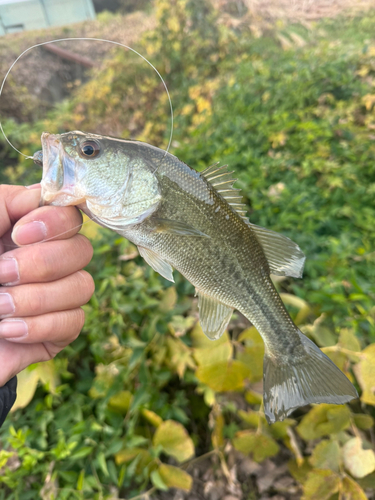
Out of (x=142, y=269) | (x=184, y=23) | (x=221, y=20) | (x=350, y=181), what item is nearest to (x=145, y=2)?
(x=184, y=23)

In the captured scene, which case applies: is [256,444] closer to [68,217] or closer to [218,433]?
[218,433]

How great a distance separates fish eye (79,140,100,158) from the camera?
86 centimetres

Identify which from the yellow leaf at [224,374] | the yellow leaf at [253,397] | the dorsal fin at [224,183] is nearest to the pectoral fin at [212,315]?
the dorsal fin at [224,183]

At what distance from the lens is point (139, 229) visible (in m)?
0.92

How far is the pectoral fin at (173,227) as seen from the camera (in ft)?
3.00

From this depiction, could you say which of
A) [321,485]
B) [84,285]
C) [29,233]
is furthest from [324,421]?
[29,233]

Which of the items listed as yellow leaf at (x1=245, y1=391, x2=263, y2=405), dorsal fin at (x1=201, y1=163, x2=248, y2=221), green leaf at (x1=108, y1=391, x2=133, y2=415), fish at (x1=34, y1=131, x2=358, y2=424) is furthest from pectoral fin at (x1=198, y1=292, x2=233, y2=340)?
green leaf at (x1=108, y1=391, x2=133, y2=415)

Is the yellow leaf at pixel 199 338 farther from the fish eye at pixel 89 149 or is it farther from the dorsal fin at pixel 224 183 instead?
the fish eye at pixel 89 149

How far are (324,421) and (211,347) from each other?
64cm

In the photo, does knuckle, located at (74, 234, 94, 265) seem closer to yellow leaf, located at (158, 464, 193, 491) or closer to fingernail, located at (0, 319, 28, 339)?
fingernail, located at (0, 319, 28, 339)

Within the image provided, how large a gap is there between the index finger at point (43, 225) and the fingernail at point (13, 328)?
0.23 m

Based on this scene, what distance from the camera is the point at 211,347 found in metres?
1.48

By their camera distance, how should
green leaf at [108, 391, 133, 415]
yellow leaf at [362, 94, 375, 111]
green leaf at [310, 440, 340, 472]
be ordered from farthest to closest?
1. yellow leaf at [362, 94, 375, 111]
2. green leaf at [108, 391, 133, 415]
3. green leaf at [310, 440, 340, 472]

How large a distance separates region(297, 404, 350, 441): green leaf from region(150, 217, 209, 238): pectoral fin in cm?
111
